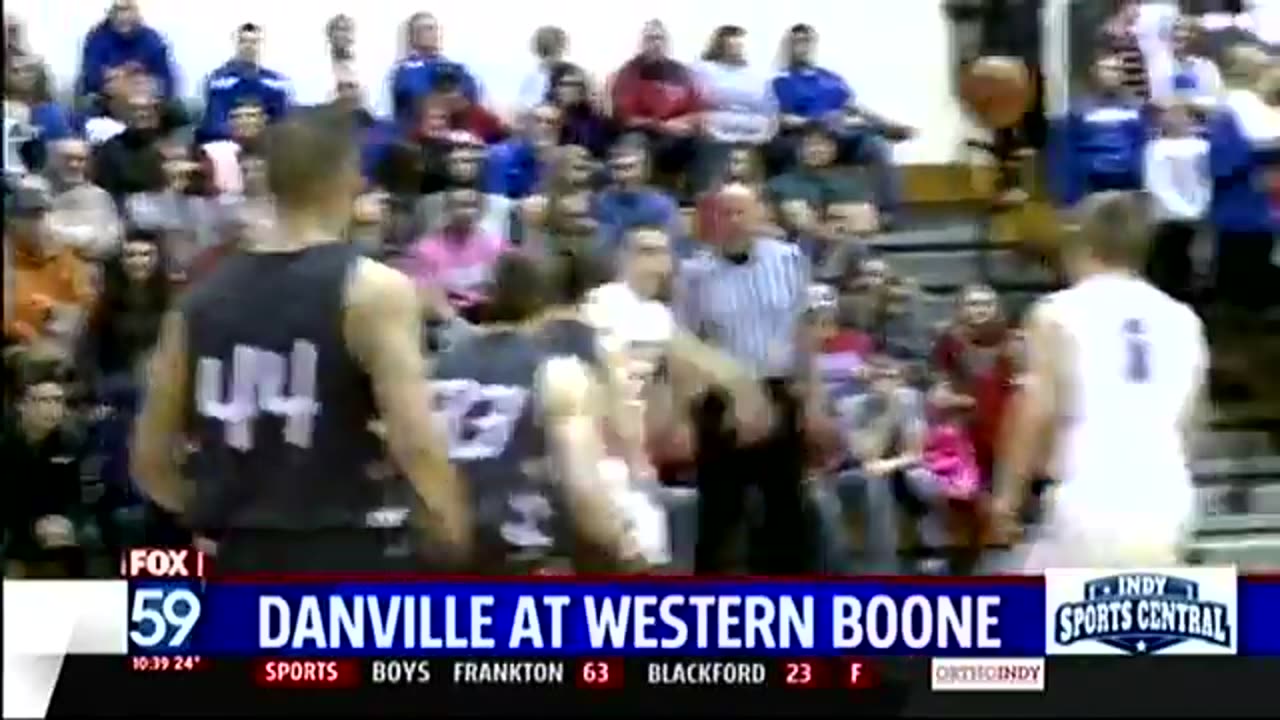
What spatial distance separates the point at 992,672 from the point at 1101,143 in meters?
0.88

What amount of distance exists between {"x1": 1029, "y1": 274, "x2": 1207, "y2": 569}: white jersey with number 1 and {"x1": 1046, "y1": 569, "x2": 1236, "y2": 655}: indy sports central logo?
2.7 inches

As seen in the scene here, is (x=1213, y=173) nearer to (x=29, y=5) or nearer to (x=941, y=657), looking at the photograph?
(x=941, y=657)

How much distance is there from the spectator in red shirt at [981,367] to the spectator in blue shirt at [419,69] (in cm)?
86

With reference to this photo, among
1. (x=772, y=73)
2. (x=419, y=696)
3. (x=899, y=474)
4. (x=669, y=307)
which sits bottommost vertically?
(x=419, y=696)

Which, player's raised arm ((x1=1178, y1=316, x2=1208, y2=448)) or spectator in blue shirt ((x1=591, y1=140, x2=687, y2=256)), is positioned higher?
spectator in blue shirt ((x1=591, y1=140, x2=687, y2=256))

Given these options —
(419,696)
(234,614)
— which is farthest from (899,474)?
(234,614)

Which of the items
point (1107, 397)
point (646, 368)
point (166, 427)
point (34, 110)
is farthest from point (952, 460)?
point (34, 110)

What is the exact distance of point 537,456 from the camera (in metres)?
3.38

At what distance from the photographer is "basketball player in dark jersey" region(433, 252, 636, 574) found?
3352 millimetres

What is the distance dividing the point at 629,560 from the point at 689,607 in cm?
11

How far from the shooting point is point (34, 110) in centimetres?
350

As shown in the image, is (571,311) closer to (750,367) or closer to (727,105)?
(750,367)

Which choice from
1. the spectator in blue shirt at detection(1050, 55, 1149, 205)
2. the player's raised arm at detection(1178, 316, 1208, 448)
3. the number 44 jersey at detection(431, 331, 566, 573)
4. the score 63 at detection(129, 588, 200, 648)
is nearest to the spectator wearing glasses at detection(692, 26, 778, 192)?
the spectator in blue shirt at detection(1050, 55, 1149, 205)

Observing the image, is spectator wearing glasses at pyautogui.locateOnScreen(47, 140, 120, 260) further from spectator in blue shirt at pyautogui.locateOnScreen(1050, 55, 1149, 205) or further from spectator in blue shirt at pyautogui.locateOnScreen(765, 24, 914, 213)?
spectator in blue shirt at pyautogui.locateOnScreen(1050, 55, 1149, 205)
